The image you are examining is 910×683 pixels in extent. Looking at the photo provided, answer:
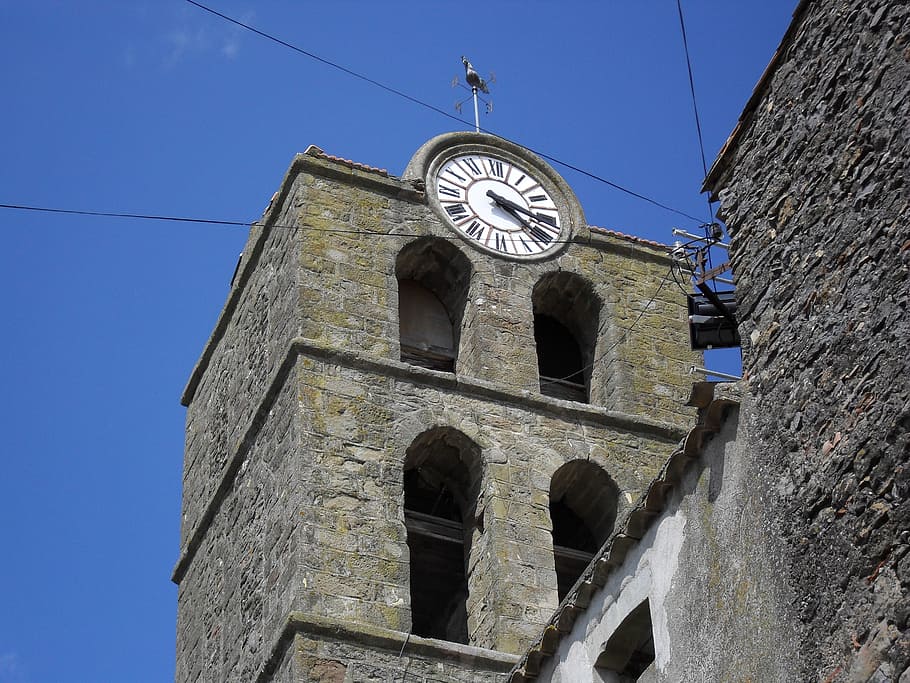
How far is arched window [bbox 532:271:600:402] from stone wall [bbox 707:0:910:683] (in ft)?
32.1

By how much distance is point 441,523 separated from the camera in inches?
746

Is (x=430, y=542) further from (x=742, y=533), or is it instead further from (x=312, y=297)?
(x=742, y=533)

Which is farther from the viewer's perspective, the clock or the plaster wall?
the clock

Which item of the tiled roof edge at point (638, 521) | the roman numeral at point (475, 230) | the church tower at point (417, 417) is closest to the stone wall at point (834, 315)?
the tiled roof edge at point (638, 521)

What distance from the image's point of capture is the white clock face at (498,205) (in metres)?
21.1

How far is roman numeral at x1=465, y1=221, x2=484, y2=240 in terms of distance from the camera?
68.8 feet

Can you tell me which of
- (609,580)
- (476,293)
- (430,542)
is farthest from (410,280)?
(609,580)

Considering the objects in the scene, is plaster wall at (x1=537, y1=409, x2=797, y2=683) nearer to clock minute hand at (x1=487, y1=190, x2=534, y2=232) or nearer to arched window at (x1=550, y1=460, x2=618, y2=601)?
arched window at (x1=550, y1=460, x2=618, y2=601)

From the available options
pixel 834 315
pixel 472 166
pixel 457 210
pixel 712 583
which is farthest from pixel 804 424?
pixel 472 166

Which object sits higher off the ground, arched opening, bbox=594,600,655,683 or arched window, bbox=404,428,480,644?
arched window, bbox=404,428,480,644

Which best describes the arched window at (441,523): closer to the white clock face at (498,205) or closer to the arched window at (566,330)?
the arched window at (566,330)

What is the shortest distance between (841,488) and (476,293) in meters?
11.1

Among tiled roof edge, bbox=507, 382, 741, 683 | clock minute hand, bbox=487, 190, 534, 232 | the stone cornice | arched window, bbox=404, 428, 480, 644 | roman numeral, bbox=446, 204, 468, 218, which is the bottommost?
tiled roof edge, bbox=507, 382, 741, 683

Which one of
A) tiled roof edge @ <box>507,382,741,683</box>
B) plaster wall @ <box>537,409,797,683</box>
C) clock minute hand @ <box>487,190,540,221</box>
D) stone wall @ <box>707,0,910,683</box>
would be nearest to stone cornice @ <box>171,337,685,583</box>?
clock minute hand @ <box>487,190,540,221</box>
